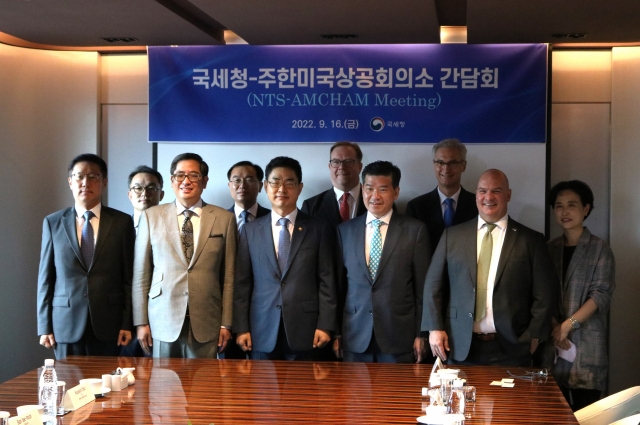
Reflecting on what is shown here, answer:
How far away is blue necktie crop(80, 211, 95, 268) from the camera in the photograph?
5070mm

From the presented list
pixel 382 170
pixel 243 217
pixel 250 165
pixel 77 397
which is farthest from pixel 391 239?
pixel 77 397

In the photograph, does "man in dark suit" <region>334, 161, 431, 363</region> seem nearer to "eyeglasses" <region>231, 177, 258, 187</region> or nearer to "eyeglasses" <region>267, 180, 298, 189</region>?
"eyeglasses" <region>267, 180, 298, 189</region>

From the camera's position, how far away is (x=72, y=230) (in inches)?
200

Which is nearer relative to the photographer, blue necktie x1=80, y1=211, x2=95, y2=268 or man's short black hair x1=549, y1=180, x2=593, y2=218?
blue necktie x1=80, y1=211, x2=95, y2=268

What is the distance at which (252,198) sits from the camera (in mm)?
5766

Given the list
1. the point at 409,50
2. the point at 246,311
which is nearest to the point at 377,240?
the point at 246,311

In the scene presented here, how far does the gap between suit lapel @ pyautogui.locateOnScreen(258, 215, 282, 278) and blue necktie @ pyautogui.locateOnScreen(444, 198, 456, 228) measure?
1471mm

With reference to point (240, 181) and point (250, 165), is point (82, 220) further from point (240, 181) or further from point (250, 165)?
point (250, 165)

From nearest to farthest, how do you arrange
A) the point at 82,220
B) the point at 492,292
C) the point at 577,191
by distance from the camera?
the point at 492,292 < the point at 82,220 < the point at 577,191

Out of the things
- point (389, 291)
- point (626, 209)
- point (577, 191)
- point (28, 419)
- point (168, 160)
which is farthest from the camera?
point (168, 160)

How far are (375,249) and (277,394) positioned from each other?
5.44ft

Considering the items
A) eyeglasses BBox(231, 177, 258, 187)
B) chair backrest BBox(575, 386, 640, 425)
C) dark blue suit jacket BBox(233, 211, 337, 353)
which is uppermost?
eyeglasses BBox(231, 177, 258, 187)

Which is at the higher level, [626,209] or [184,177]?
[184,177]

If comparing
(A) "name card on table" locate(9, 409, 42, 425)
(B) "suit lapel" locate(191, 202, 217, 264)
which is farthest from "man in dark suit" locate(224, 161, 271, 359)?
(A) "name card on table" locate(9, 409, 42, 425)
